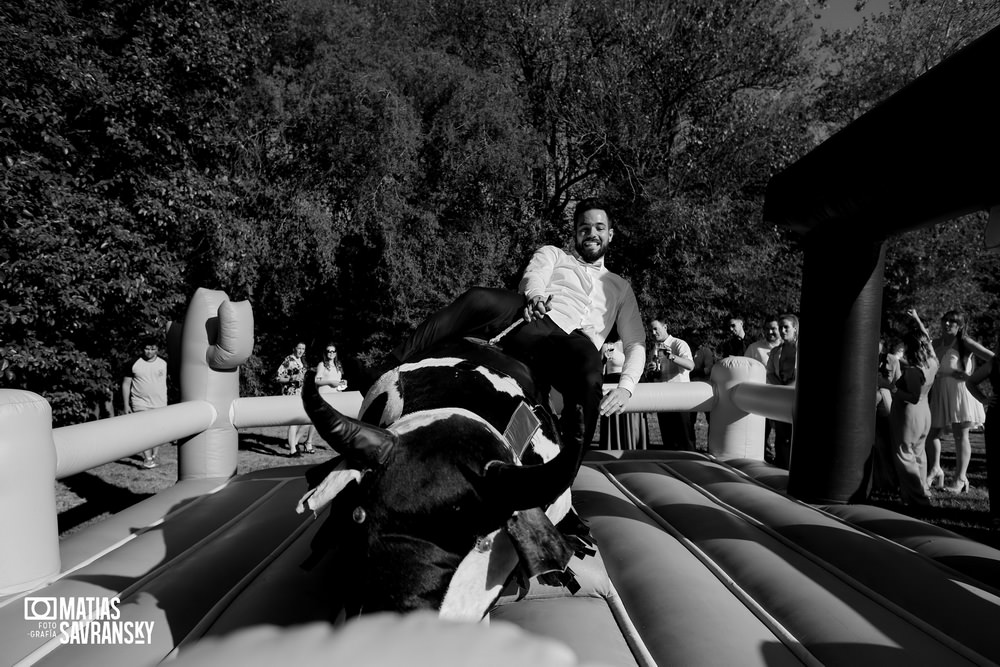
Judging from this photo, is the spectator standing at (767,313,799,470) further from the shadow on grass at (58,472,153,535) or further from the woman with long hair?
the shadow on grass at (58,472,153,535)

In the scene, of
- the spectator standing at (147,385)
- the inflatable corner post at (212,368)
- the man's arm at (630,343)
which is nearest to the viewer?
the man's arm at (630,343)

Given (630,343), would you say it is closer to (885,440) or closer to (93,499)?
(885,440)

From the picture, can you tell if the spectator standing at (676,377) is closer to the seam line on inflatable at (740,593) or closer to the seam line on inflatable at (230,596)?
the seam line on inflatable at (740,593)

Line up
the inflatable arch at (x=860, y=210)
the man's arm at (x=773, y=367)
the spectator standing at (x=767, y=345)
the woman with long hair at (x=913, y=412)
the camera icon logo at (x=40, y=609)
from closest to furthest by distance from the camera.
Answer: the camera icon logo at (x=40, y=609) → the inflatable arch at (x=860, y=210) → the woman with long hair at (x=913, y=412) → the man's arm at (x=773, y=367) → the spectator standing at (x=767, y=345)

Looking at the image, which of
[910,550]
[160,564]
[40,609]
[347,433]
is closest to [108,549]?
[160,564]

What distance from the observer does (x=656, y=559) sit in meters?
2.04

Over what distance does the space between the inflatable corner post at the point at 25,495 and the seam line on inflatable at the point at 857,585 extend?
2.50 m

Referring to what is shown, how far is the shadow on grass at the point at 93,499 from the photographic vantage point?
5125 mm

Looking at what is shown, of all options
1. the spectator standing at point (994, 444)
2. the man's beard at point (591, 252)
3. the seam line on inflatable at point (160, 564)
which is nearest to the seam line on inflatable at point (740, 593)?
the man's beard at point (591, 252)

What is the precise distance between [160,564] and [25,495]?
1.53 ft

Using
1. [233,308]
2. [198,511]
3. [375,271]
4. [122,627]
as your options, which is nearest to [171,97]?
[375,271]

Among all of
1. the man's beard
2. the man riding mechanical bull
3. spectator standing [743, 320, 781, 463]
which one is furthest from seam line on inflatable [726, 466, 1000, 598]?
spectator standing [743, 320, 781, 463]

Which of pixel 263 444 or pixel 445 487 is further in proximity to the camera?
pixel 263 444

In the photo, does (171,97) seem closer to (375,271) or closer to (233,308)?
(375,271)
